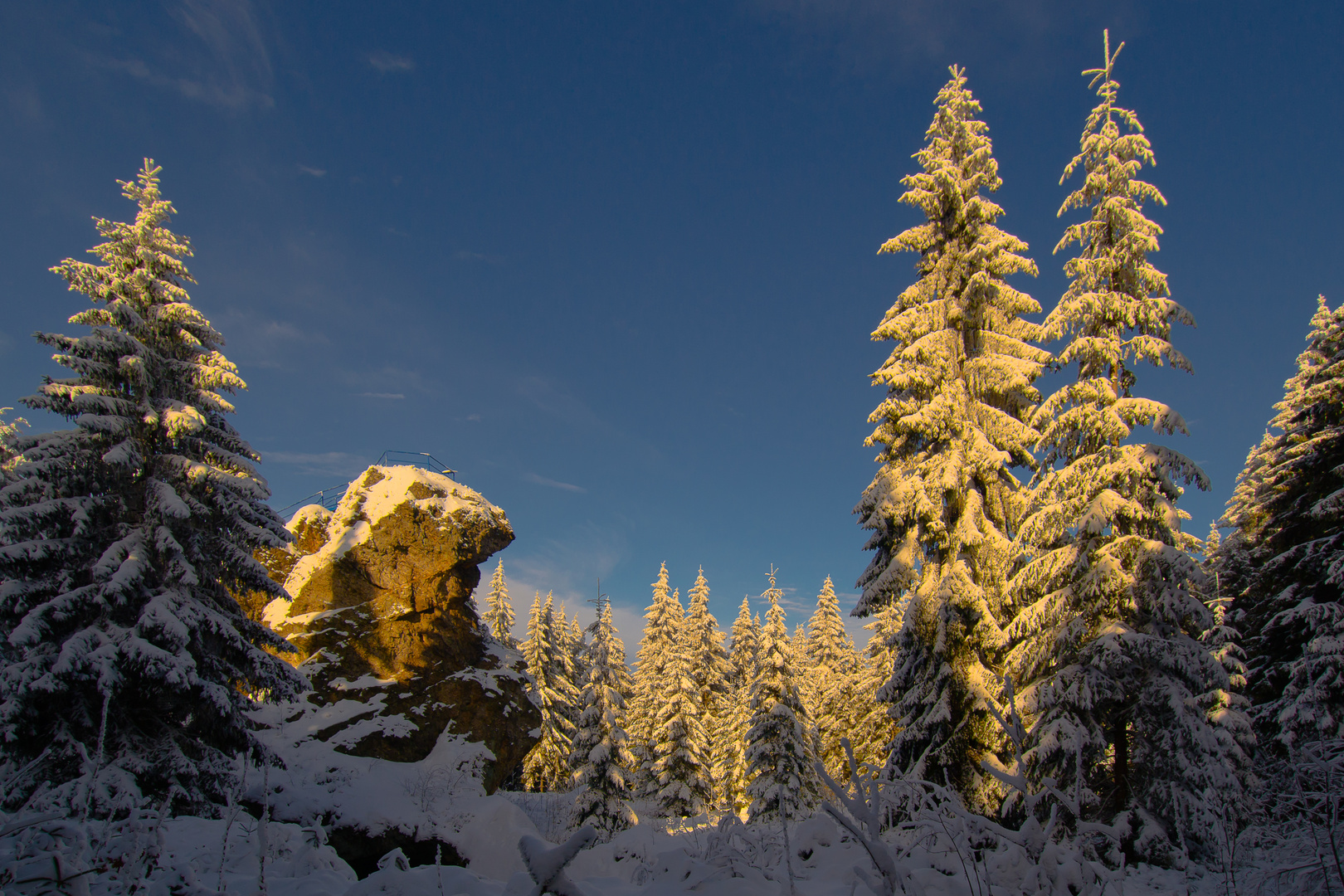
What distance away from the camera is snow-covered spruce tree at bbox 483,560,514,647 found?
39125 mm

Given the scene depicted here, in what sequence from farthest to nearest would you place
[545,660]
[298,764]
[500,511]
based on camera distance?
[545,660] → [500,511] → [298,764]

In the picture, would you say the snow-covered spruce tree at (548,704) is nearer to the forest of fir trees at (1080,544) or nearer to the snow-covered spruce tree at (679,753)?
the snow-covered spruce tree at (679,753)

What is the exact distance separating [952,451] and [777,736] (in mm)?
13704

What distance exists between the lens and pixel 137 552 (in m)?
11.0

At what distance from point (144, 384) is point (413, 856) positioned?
37.6 ft

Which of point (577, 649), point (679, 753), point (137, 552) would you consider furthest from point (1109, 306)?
point (577, 649)

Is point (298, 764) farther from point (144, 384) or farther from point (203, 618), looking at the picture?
point (144, 384)

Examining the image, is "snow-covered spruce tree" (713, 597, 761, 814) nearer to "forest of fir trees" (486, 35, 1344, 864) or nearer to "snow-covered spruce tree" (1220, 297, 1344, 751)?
"forest of fir trees" (486, 35, 1344, 864)

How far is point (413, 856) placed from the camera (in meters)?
14.0

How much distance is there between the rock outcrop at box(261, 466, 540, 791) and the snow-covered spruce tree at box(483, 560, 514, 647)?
58.1ft

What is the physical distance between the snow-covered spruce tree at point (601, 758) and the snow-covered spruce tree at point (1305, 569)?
17.3 metres

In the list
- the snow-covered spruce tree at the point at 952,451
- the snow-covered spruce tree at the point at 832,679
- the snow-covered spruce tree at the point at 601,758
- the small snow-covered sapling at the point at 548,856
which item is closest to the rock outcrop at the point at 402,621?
the snow-covered spruce tree at the point at 601,758

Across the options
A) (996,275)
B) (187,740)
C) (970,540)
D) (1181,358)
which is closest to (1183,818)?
(970,540)

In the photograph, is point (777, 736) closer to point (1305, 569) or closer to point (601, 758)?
point (601, 758)
